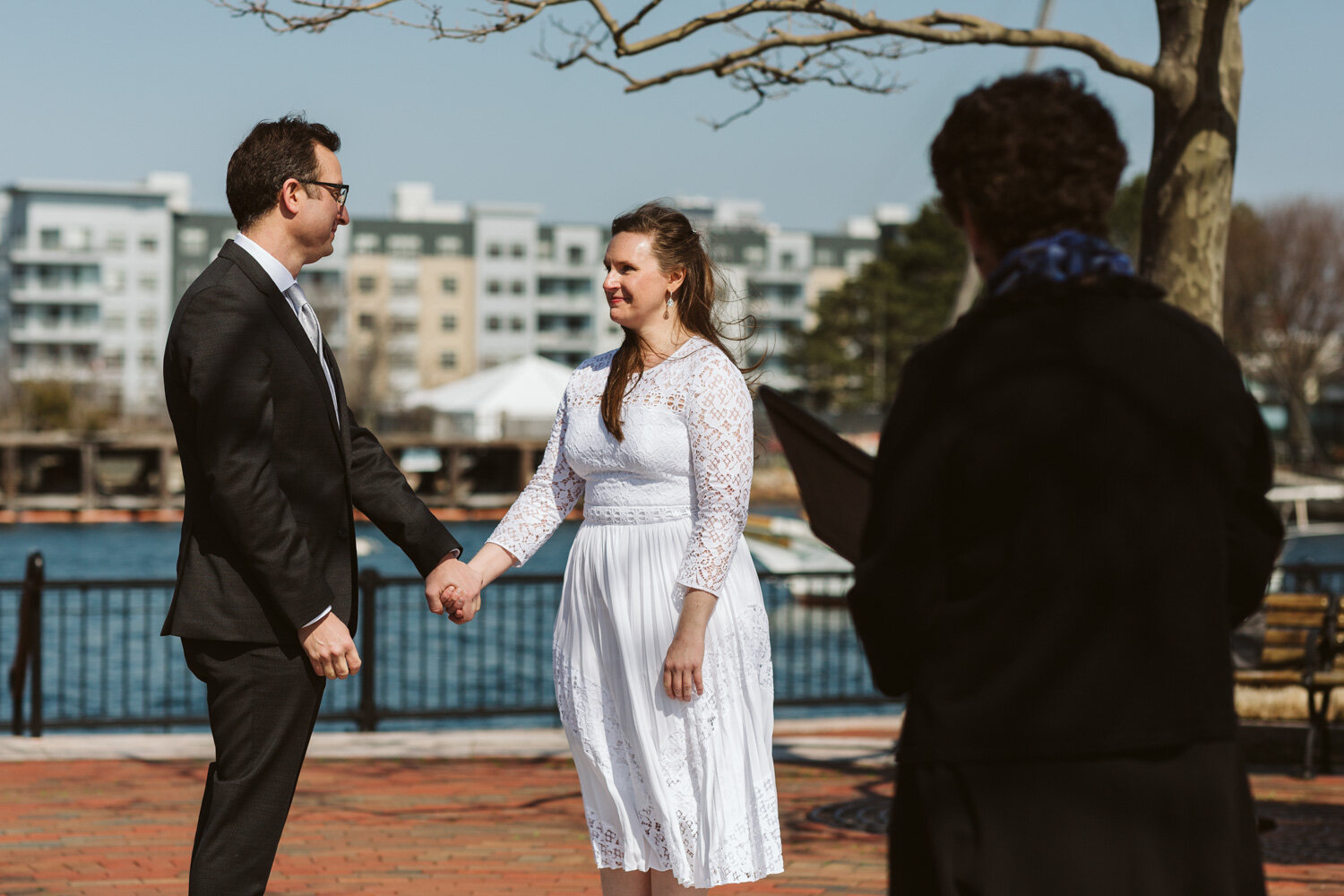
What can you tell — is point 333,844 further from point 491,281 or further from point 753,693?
point 491,281

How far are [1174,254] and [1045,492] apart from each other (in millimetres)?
4649

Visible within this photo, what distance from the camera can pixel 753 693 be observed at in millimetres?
3525

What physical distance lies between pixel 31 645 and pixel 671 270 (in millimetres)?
7139

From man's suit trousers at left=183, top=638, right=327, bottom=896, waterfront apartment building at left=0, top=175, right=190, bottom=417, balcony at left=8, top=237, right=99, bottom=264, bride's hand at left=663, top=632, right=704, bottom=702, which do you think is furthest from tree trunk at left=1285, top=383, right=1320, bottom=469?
balcony at left=8, top=237, right=99, bottom=264

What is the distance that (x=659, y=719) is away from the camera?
3.45 m

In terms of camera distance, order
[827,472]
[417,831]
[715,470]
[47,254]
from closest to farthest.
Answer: [827,472] → [715,470] → [417,831] → [47,254]

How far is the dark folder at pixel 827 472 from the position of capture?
242 cm

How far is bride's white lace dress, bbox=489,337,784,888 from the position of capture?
3.44 m

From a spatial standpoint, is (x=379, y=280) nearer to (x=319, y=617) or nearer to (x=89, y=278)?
(x=89, y=278)

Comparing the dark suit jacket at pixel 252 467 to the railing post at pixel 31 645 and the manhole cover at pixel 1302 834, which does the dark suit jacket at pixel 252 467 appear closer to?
the manhole cover at pixel 1302 834

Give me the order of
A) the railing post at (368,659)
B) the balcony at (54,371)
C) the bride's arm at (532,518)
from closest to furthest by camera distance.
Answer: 1. the bride's arm at (532,518)
2. the railing post at (368,659)
3. the balcony at (54,371)

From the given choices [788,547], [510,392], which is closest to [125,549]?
[510,392]

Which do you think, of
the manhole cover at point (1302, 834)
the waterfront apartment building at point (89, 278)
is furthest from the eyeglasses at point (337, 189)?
the waterfront apartment building at point (89, 278)

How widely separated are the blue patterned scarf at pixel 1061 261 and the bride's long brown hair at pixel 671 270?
173 centimetres
